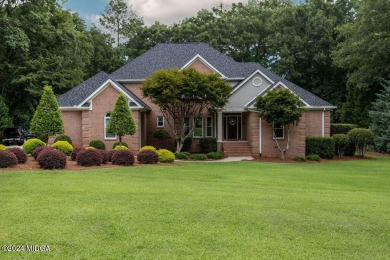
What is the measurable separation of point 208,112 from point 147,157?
42.0 ft

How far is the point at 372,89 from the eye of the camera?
3762 centimetres

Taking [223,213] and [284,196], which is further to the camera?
[284,196]

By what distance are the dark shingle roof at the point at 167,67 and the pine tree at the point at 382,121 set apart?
7494mm

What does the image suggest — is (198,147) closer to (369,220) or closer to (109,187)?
(109,187)

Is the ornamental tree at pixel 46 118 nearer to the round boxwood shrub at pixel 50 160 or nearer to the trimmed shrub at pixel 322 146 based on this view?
the round boxwood shrub at pixel 50 160

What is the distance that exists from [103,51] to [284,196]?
146ft

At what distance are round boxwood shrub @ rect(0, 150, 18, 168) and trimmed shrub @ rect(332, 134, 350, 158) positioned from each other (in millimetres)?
20941

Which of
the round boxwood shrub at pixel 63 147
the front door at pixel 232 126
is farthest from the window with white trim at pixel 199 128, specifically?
the round boxwood shrub at pixel 63 147

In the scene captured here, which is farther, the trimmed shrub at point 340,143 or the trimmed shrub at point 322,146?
the trimmed shrub at point 340,143

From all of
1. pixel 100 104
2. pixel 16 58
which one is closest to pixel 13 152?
pixel 100 104

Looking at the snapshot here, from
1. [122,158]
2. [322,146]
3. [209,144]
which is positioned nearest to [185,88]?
[209,144]

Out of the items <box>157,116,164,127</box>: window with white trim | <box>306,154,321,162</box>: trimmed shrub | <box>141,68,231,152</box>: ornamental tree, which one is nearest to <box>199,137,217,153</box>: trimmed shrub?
<box>141,68,231,152</box>: ornamental tree


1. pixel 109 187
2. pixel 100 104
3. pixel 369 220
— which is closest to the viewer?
pixel 369 220

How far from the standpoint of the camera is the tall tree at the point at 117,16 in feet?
186
